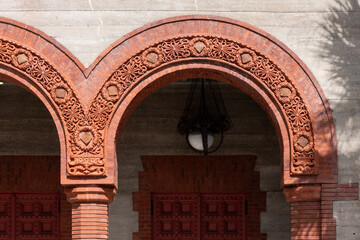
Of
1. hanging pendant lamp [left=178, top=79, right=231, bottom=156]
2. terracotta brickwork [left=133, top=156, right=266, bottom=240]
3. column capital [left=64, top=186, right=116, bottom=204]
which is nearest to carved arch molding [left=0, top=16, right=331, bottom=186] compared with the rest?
column capital [left=64, top=186, right=116, bottom=204]

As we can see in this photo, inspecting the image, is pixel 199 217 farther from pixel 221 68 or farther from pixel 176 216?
pixel 221 68

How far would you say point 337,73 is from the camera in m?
11.8

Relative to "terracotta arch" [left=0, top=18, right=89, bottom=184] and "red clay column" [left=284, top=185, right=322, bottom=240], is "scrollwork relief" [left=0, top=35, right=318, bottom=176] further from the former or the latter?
"red clay column" [left=284, top=185, right=322, bottom=240]

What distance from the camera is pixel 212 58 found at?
11836 millimetres

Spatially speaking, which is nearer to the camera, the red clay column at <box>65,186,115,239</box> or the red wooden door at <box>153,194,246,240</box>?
the red clay column at <box>65,186,115,239</box>

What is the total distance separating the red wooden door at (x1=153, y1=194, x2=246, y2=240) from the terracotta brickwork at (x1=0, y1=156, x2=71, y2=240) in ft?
4.51

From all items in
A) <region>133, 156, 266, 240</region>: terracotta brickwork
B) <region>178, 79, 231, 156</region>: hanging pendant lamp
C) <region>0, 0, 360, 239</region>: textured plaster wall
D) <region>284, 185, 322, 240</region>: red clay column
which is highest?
<region>0, 0, 360, 239</region>: textured plaster wall

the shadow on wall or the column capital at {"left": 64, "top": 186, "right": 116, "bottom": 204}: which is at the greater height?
the shadow on wall

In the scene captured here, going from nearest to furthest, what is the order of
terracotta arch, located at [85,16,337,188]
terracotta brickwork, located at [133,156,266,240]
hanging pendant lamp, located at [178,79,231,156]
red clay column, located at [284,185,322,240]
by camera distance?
red clay column, located at [284,185,322,240] < terracotta arch, located at [85,16,337,188] < hanging pendant lamp, located at [178,79,231,156] < terracotta brickwork, located at [133,156,266,240]

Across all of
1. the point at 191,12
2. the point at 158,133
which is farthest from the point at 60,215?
the point at 191,12

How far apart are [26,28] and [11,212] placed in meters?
3.28

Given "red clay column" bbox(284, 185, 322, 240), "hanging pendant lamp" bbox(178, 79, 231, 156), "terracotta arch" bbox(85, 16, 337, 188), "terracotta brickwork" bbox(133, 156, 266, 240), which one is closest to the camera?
"red clay column" bbox(284, 185, 322, 240)

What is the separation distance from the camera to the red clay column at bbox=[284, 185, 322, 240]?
38.0ft

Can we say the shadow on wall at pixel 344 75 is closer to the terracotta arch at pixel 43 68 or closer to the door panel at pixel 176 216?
the door panel at pixel 176 216
